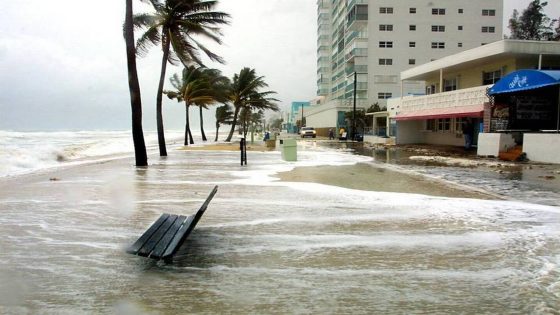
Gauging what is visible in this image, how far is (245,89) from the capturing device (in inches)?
1772

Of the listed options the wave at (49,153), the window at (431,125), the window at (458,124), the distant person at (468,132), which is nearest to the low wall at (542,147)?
the distant person at (468,132)

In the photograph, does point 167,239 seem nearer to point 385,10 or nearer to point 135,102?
point 135,102

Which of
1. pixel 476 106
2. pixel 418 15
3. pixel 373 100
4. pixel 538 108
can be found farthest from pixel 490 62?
pixel 418 15

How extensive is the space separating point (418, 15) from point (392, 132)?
33717 millimetres

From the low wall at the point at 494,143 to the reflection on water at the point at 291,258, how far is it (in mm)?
11881

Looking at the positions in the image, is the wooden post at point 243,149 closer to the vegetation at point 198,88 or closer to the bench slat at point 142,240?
the bench slat at point 142,240

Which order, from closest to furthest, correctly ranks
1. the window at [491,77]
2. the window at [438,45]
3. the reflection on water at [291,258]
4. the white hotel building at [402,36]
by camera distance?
the reflection on water at [291,258], the window at [491,77], the white hotel building at [402,36], the window at [438,45]

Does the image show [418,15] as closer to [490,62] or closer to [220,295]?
[490,62]

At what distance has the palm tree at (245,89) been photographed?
4525 cm

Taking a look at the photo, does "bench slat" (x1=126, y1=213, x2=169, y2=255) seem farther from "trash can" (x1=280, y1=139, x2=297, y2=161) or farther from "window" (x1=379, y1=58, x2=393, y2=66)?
"window" (x1=379, y1=58, x2=393, y2=66)

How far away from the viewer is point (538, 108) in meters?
19.8

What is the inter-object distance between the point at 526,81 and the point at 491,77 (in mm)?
10404

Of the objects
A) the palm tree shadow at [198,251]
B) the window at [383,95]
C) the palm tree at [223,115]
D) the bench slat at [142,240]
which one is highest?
the window at [383,95]

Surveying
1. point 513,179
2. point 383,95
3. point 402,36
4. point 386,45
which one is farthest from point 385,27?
point 513,179
